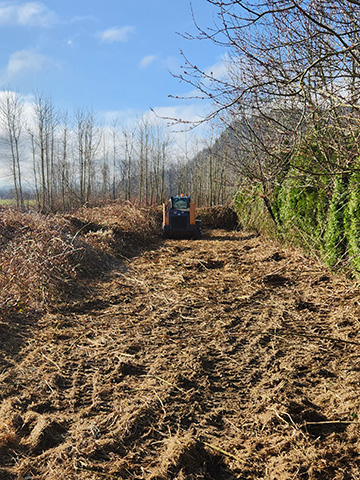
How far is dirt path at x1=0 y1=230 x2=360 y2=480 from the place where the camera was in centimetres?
239

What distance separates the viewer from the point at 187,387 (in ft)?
10.7

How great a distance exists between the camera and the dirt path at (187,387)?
2389mm

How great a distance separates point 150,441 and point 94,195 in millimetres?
32046

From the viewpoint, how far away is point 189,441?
248 centimetres

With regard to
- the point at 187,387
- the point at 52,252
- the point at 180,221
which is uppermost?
the point at 180,221

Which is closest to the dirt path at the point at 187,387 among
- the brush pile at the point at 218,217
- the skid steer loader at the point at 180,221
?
the skid steer loader at the point at 180,221

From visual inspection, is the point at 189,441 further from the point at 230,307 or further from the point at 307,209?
the point at 307,209

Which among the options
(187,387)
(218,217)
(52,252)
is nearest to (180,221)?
(218,217)

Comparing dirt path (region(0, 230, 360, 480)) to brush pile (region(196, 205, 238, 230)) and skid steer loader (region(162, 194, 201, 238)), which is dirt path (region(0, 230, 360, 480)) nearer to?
skid steer loader (region(162, 194, 201, 238))

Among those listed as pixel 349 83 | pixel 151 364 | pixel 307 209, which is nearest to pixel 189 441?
pixel 151 364

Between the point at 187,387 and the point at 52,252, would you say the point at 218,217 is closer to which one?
the point at 52,252

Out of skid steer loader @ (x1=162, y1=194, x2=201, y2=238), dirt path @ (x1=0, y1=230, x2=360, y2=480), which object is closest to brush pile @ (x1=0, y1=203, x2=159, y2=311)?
dirt path @ (x1=0, y1=230, x2=360, y2=480)

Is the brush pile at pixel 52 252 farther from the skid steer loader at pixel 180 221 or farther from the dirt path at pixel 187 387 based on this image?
the skid steer loader at pixel 180 221

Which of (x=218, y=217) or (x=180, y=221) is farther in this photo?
(x=218, y=217)
